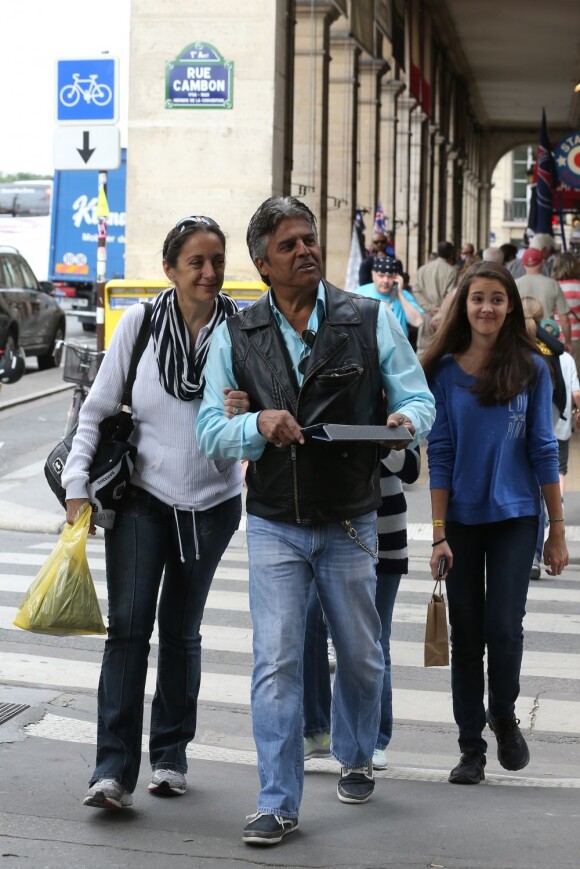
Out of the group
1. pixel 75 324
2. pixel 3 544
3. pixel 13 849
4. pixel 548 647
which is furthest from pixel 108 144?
pixel 75 324

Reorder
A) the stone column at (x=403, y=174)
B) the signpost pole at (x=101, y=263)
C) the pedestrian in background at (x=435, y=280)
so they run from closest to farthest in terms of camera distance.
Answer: the signpost pole at (x=101, y=263) → the pedestrian in background at (x=435, y=280) → the stone column at (x=403, y=174)

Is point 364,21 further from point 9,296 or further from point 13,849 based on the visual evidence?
point 13,849

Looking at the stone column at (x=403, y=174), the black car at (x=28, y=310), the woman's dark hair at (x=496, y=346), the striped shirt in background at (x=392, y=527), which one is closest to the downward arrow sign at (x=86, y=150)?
the woman's dark hair at (x=496, y=346)

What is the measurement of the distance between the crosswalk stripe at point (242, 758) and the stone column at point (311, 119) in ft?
48.6

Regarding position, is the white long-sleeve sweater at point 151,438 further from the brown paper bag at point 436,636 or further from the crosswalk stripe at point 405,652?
the crosswalk stripe at point 405,652

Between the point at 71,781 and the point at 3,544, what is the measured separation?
631 cm

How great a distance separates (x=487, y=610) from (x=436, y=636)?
0.19 meters

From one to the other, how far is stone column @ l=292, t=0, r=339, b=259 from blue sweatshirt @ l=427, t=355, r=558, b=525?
599 inches

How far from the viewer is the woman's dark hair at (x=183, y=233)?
4.73m

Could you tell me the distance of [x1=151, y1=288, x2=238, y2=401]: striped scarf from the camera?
471 centimetres

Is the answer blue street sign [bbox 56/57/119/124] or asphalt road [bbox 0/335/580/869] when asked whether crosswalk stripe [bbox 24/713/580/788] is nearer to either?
asphalt road [bbox 0/335/580/869]

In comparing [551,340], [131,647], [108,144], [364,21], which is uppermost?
[364,21]

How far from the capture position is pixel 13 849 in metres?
4.16

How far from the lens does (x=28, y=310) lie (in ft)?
85.7
